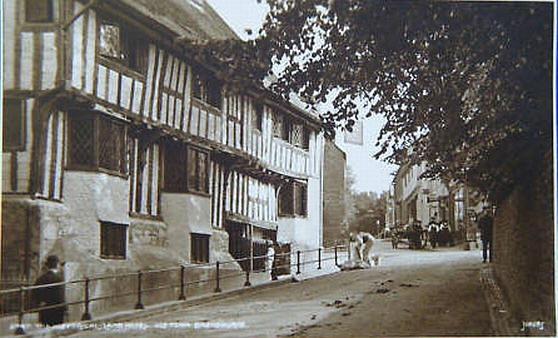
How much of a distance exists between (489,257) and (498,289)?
0.21m

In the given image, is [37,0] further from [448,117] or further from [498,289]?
[498,289]

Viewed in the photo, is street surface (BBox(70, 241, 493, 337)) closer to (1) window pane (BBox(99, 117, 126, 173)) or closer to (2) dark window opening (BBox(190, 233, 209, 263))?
(2) dark window opening (BBox(190, 233, 209, 263))

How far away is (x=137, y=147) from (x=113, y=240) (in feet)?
1.66

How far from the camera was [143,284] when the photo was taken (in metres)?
3.72

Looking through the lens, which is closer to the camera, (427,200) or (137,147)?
(137,147)

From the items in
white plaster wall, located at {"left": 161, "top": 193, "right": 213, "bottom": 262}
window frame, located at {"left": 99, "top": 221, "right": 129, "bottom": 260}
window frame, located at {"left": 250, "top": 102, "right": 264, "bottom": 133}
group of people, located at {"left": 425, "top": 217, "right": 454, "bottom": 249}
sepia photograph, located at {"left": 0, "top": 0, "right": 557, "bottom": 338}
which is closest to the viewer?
sepia photograph, located at {"left": 0, "top": 0, "right": 557, "bottom": 338}

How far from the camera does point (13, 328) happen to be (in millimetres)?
3398

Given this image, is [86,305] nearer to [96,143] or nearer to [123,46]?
[96,143]

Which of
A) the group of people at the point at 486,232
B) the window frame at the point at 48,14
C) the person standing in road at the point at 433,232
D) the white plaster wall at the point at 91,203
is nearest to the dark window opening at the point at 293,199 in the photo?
the person standing in road at the point at 433,232

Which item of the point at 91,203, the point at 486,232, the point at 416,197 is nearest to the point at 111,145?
the point at 91,203

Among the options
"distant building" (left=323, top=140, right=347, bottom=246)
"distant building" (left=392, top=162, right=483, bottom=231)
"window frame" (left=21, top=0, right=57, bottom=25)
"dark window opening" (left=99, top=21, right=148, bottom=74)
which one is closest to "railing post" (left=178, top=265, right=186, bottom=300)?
"distant building" (left=323, top=140, right=347, bottom=246)

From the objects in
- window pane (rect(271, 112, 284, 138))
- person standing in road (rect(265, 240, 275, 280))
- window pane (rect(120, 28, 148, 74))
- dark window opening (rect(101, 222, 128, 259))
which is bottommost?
person standing in road (rect(265, 240, 275, 280))

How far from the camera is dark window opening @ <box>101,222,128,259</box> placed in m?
3.64

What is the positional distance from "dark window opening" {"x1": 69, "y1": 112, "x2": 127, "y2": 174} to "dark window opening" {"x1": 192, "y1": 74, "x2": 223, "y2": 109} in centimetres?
49
